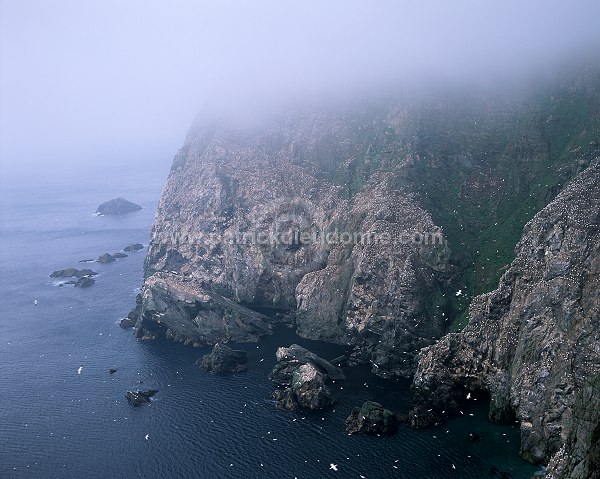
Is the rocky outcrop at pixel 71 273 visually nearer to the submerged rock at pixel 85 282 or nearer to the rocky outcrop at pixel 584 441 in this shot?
the submerged rock at pixel 85 282

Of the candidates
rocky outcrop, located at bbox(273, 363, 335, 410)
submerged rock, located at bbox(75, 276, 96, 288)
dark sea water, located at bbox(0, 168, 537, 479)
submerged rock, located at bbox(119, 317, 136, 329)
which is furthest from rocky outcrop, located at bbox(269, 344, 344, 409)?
submerged rock, located at bbox(75, 276, 96, 288)

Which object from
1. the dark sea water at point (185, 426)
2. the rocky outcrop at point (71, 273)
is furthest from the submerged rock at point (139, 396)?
the rocky outcrop at point (71, 273)

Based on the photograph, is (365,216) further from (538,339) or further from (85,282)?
(85,282)

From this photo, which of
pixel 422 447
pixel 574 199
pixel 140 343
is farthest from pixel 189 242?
pixel 574 199

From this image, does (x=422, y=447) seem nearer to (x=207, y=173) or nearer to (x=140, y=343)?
(x=140, y=343)

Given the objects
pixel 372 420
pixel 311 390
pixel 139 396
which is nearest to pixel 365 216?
pixel 311 390

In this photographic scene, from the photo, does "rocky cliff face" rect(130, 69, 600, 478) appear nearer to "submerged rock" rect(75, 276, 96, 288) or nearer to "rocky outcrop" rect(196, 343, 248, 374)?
"rocky outcrop" rect(196, 343, 248, 374)
